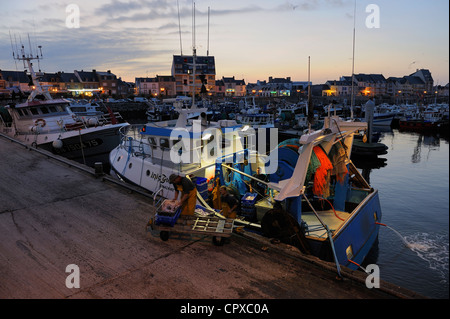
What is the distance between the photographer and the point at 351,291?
18.1 feet

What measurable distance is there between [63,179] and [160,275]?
857 cm

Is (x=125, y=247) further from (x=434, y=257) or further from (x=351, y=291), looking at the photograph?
(x=434, y=257)

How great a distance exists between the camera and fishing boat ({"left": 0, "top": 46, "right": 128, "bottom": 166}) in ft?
72.1

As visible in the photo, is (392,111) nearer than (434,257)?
No

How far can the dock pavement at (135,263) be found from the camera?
552 centimetres

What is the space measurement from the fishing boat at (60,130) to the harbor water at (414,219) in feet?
61.1

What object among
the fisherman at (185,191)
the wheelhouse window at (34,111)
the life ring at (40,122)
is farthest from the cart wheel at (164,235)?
the wheelhouse window at (34,111)

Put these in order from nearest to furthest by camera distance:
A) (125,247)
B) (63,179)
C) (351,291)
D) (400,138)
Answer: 1. (351,291)
2. (125,247)
3. (63,179)
4. (400,138)

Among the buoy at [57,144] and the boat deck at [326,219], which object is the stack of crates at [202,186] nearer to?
the boat deck at [326,219]

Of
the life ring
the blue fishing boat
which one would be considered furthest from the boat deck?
the life ring

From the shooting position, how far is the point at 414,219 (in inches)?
615

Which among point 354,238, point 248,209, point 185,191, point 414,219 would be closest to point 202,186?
point 248,209

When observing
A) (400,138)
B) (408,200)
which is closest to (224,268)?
(408,200)

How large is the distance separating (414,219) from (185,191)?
13627 mm
